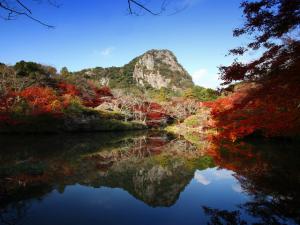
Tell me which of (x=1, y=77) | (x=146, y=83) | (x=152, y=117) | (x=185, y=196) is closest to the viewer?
(x=185, y=196)

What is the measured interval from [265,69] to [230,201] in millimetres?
4439

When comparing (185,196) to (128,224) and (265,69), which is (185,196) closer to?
(128,224)

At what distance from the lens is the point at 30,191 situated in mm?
7727

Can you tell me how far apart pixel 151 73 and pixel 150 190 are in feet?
379

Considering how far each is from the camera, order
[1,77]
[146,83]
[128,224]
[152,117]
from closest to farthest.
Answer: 1. [128,224]
2. [1,77]
3. [152,117]
4. [146,83]

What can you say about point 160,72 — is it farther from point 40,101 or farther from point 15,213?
point 15,213

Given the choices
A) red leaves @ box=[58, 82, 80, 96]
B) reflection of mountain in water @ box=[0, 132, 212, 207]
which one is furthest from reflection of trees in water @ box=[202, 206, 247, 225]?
red leaves @ box=[58, 82, 80, 96]

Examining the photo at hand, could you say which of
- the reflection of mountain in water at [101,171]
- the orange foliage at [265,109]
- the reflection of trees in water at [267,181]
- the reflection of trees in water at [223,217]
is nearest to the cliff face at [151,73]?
the orange foliage at [265,109]

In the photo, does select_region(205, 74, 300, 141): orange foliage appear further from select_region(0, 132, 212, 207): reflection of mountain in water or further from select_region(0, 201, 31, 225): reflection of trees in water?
select_region(0, 201, 31, 225): reflection of trees in water

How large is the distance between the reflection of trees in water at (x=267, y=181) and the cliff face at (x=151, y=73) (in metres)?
81.2

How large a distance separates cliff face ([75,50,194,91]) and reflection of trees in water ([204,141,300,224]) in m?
81.2

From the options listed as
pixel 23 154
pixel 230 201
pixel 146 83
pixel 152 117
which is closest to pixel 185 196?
pixel 230 201

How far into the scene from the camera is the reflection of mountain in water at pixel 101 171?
798 centimetres

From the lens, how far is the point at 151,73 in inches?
4803
